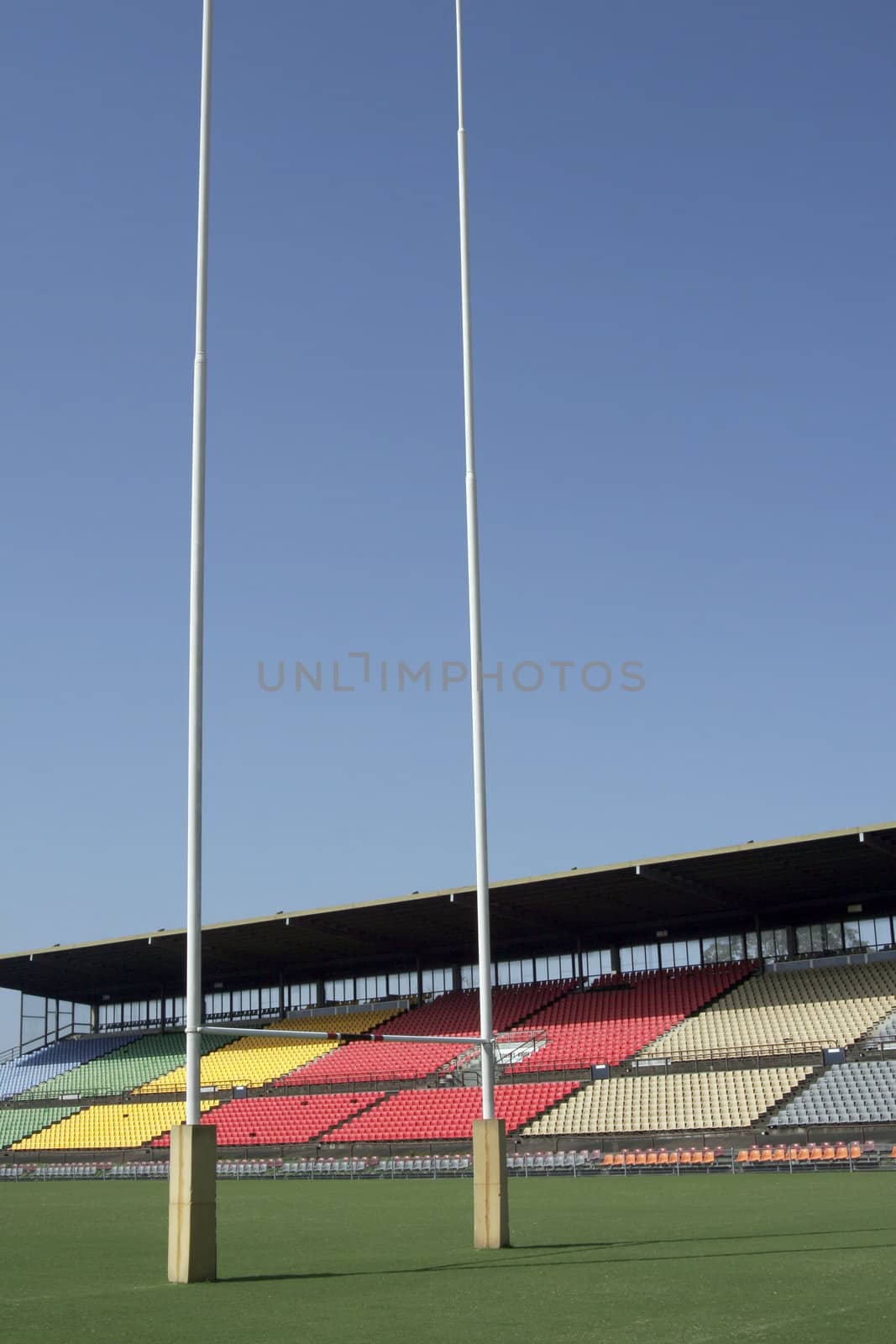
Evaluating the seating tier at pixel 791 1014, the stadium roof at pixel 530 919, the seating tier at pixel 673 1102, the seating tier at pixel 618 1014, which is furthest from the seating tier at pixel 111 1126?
the seating tier at pixel 791 1014

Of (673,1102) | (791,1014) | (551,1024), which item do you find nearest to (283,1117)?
(551,1024)

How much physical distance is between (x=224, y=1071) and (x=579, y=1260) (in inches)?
1817

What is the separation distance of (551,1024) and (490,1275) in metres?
39.7

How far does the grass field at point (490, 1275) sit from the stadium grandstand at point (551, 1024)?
34.8 feet

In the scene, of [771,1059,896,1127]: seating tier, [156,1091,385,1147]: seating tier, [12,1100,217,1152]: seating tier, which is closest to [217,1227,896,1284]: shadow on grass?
[771,1059,896,1127]: seating tier

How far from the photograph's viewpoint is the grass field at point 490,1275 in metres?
8.95

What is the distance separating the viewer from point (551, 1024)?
50938mm

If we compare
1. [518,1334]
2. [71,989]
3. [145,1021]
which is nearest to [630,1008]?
[145,1021]

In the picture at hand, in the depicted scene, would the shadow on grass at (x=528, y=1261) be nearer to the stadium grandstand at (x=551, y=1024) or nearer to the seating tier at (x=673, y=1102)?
the stadium grandstand at (x=551, y=1024)

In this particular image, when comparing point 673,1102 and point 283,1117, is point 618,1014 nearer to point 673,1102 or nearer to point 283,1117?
point 673,1102

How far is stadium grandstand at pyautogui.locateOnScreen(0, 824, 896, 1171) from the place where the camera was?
38281mm

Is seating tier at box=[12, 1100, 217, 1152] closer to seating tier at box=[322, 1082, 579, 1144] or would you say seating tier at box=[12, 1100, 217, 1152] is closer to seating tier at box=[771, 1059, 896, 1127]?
seating tier at box=[322, 1082, 579, 1144]

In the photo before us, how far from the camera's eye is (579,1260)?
13.4 meters

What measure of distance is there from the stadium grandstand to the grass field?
10597 millimetres
